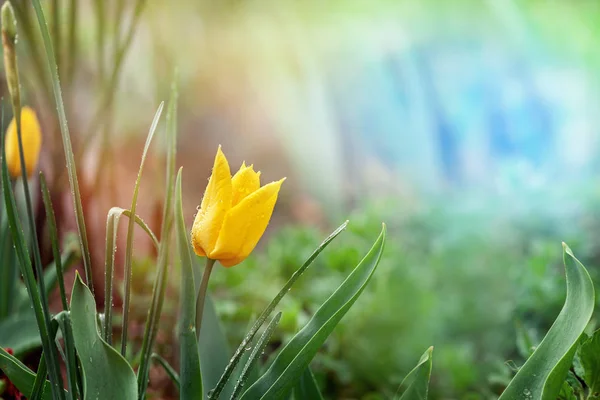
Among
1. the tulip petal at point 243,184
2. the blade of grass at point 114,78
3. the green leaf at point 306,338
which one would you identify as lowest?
the green leaf at point 306,338

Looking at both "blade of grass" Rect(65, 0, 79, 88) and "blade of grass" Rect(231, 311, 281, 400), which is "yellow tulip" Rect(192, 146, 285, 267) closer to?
"blade of grass" Rect(231, 311, 281, 400)

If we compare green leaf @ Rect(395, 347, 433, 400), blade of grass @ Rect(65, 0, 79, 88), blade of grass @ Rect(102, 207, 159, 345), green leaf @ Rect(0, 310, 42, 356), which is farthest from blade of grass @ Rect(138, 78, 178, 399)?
blade of grass @ Rect(65, 0, 79, 88)

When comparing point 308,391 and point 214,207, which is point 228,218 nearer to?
point 214,207

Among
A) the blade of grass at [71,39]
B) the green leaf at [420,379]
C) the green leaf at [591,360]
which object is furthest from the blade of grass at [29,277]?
the blade of grass at [71,39]

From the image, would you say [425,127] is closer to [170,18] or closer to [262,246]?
[262,246]

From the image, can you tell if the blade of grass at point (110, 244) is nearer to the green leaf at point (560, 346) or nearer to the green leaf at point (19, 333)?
the green leaf at point (560, 346)

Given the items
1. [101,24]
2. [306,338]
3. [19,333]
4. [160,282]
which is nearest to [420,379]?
[306,338]

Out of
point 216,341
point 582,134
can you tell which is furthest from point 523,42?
point 216,341
